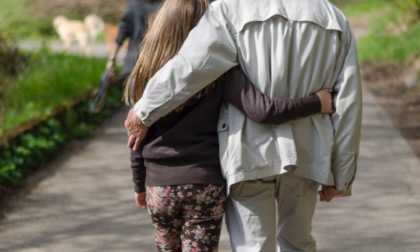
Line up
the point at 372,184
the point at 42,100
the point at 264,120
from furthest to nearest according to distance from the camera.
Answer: the point at 42,100, the point at 372,184, the point at 264,120

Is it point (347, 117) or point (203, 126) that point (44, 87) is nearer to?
point (203, 126)

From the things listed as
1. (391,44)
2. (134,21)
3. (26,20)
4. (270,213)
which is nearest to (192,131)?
(270,213)

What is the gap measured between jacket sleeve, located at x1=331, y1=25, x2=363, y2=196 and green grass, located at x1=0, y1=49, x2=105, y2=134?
5.39 m

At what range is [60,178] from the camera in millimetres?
8344

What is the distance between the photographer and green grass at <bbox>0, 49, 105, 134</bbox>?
33.6ft

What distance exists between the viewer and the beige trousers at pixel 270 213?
3998 mm

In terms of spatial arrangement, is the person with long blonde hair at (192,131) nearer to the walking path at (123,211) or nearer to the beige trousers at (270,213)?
the beige trousers at (270,213)

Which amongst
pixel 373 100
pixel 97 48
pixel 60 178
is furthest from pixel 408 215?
pixel 97 48

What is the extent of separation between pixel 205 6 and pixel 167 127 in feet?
1.68

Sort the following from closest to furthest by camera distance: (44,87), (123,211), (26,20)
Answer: (123,211) < (44,87) < (26,20)

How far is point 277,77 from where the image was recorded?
156 inches

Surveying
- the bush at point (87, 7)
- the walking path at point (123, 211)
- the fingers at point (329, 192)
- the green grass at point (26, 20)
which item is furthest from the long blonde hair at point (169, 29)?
the bush at point (87, 7)

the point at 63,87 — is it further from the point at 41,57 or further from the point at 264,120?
the point at 264,120

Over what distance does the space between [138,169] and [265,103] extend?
2.21ft
